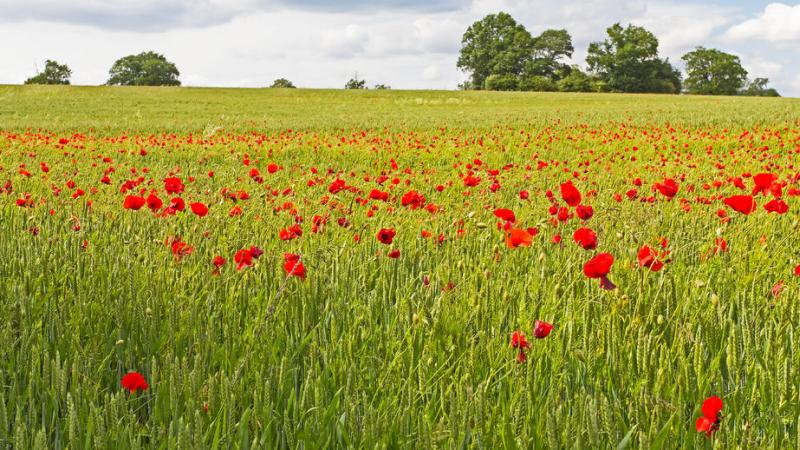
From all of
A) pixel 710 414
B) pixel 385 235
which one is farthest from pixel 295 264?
pixel 710 414

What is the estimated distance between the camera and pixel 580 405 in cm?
161

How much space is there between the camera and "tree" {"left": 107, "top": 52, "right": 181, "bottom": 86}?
98.1m

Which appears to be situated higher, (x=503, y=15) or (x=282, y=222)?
(x=503, y=15)

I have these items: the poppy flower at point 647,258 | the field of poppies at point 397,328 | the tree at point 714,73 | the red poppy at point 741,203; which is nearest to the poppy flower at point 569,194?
the field of poppies at point 397,328

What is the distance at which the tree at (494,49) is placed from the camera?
79.4 metres

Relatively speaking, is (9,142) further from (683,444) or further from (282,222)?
(683,444)

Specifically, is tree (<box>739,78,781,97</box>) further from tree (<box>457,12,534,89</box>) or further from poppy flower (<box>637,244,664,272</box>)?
poppy flower (<box>637,244,664,272</box>)

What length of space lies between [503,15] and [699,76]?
87.7 feet

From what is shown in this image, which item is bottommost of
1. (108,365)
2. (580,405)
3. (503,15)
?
(108,365)

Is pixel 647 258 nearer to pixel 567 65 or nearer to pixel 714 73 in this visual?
pixel 567 65

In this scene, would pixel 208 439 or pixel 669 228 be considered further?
pixel 669 228

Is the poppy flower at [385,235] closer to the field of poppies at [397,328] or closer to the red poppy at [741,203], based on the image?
the field of poppies at [397,328]

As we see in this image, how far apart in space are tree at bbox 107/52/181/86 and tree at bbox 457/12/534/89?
43218 millimetres

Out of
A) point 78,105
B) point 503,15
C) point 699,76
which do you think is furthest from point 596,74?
point 78,105
